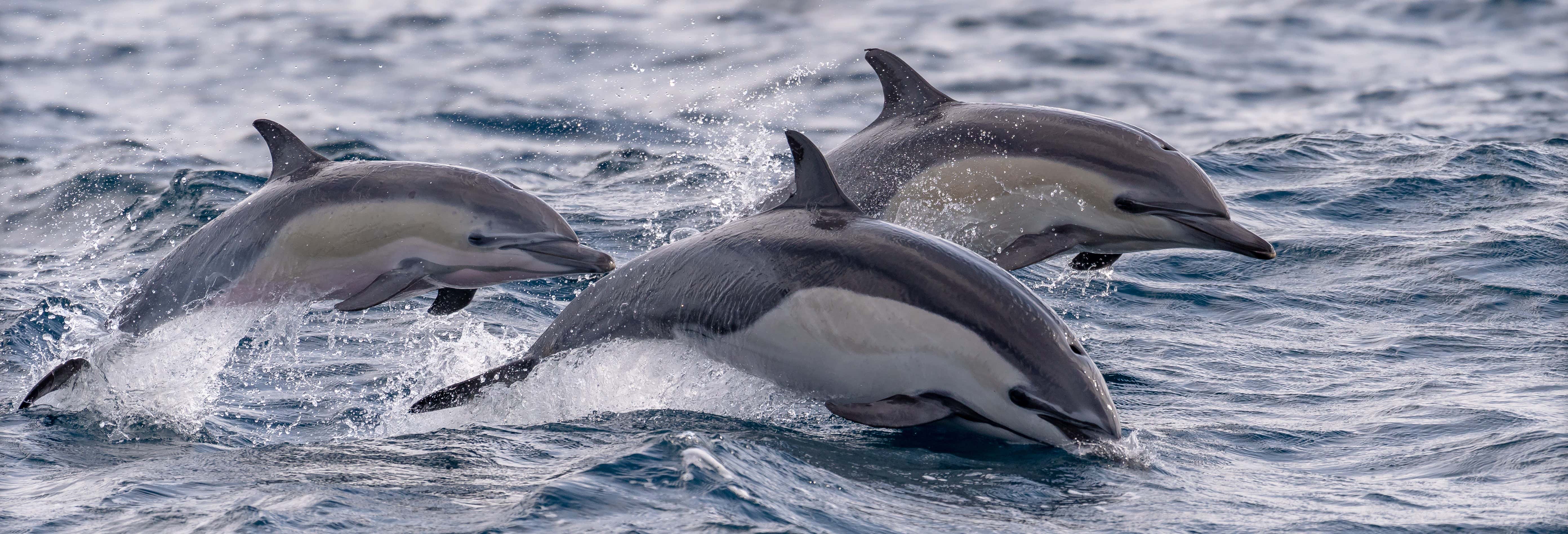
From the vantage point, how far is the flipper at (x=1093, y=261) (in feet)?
23.2

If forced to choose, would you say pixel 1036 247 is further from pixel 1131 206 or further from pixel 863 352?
pixel 863 352

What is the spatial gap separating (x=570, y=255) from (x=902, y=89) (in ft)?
6.56

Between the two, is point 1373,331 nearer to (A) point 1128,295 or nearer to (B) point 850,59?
(A) point 1128,295

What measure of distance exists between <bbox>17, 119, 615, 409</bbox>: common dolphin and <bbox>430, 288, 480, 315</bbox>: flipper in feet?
0.19

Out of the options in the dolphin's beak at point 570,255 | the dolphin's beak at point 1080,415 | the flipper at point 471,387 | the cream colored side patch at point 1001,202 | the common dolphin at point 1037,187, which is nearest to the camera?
the dolphin's beak at point 1080,415

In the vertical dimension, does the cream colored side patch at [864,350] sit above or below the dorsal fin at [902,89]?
below

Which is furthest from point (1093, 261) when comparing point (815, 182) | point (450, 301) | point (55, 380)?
point (55, 380)

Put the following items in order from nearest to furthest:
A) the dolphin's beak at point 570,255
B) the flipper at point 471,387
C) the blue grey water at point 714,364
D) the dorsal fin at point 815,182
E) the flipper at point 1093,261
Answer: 1. the blue grey water at point 714,364
2. the dorsal fin at point 815,182
3. the flipper at point 471,387
4. the dolphin's beak at point 570,255
5. the flipper at point 1093,261

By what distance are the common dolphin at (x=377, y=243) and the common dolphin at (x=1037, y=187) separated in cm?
157

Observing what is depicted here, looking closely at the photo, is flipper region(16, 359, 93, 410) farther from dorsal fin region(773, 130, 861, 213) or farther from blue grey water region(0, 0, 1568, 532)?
dorsal fin region(773, 130, 861, 213)

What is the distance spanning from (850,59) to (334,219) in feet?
41.2

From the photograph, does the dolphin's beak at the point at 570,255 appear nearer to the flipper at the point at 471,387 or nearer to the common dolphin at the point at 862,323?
the common dolphin at the point at 862,323

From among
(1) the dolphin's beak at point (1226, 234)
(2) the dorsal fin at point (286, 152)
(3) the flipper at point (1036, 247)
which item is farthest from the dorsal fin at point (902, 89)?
(2) the dorsal fin at point (286, 152)

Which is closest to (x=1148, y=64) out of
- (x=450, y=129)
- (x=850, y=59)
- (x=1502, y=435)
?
(x=850, y=59)
